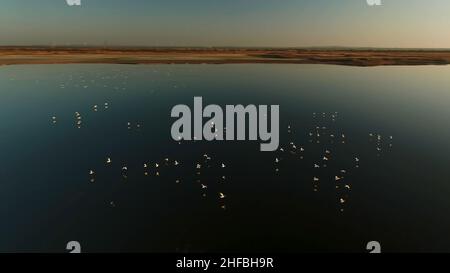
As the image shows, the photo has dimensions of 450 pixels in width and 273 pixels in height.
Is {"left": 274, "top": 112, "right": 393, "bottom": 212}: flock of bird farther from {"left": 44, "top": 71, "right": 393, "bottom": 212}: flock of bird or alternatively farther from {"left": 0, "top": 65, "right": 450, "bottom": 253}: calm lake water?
{"left": 0, "top": 65, "right": 450, "bottom": 253}: calm lake water

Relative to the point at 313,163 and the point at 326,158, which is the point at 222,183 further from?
the point at 326,158

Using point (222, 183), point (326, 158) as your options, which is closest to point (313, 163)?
point (326, 158)

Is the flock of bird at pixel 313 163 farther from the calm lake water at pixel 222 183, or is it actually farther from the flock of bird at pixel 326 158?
the calm lake water at pixel 222 183

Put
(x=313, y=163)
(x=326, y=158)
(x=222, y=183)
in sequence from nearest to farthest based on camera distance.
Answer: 1. (x=222, y=183)
2. (x=313, y=163)
3. (x=326, y=158)

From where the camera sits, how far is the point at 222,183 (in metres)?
22.5

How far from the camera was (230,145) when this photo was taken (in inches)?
1141

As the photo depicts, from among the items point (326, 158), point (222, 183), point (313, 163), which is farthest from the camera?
point (326, 158)

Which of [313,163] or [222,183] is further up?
[313,163]

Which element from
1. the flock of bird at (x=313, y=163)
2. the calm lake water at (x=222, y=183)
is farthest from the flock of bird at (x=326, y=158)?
the calm lake water at (x=222, y=183)

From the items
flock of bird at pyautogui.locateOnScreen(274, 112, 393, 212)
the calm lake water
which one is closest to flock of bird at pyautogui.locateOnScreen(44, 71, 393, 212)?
flock of bird at pyautogui.locateOnScreen(274, 112, 393, 212)
